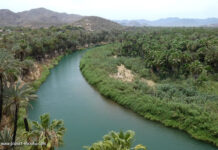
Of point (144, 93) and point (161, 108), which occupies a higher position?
point (144, 93)

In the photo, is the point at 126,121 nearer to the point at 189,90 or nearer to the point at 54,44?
the point at 189,90

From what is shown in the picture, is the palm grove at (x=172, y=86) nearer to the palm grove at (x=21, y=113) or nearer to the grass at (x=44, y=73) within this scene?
the grass at (x=44, y=73)

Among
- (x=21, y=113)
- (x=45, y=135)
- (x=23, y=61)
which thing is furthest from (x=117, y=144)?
(x=23, y=61)

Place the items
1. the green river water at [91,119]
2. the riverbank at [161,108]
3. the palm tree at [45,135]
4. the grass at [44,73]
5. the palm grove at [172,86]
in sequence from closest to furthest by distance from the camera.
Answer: the palm tree at [45,135] → the green river water at [91,119] → the riverbank at [161,108] → the palm grove at [172,86] → the grass at [44,73]

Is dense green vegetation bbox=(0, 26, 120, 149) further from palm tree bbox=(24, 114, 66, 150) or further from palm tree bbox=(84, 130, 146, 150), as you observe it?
palm tree bbox=(84, 130, 146, 150)

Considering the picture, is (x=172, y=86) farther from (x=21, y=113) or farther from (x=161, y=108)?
(x=21, y=113)

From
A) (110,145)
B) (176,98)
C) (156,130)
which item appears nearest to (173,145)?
(156,130)

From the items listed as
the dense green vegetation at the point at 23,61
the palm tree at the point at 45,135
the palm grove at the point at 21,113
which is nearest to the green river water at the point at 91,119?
the palm grove at the point at 21,113

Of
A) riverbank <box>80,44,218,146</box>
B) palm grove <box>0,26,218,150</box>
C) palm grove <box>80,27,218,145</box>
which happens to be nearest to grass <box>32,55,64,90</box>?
palm grove <box>0,26,218,150</box>
